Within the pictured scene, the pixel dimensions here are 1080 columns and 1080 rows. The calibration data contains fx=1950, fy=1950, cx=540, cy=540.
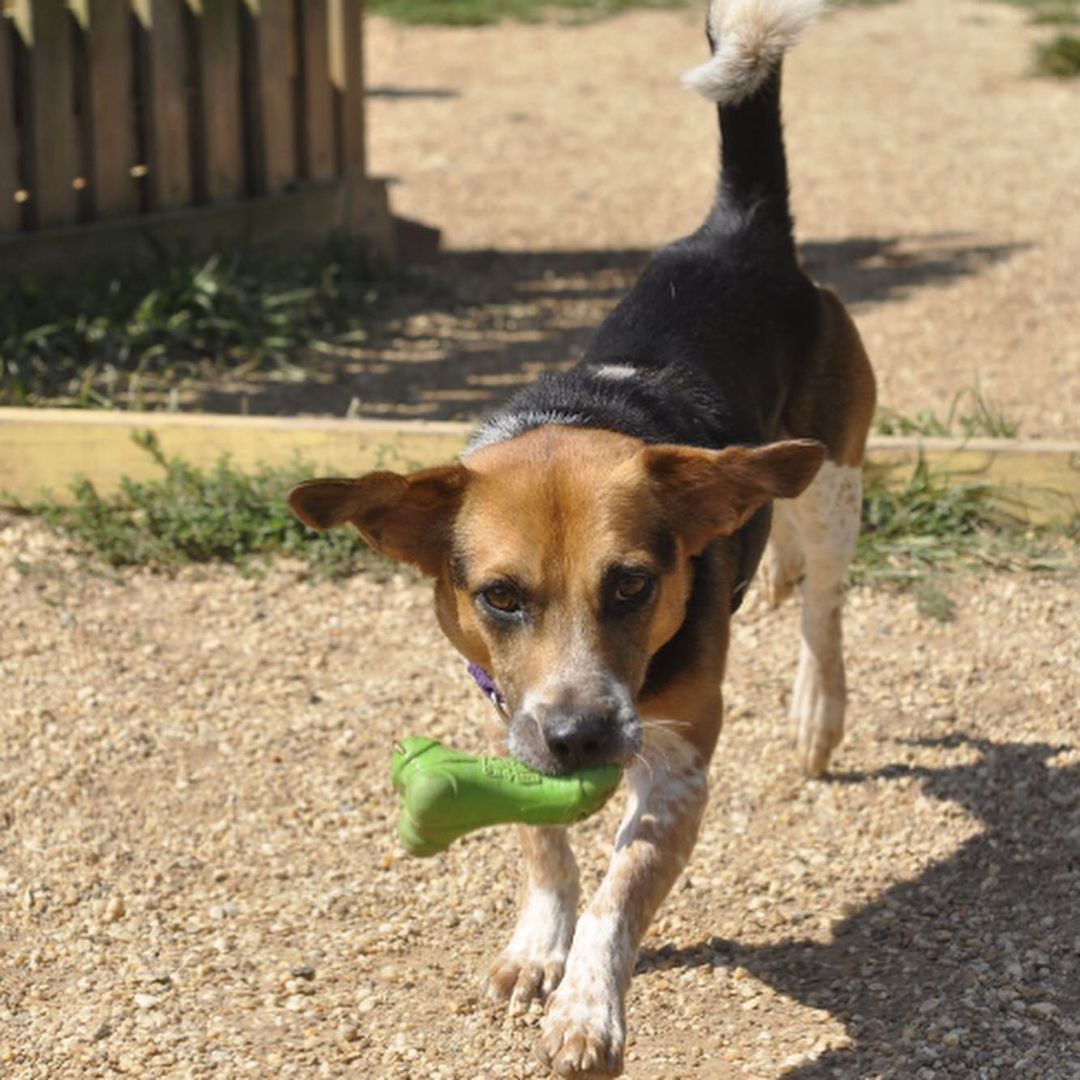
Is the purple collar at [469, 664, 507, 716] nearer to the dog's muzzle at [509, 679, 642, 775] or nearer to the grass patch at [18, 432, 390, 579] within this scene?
the dog's muzzle at [509, 679, 642, 775]

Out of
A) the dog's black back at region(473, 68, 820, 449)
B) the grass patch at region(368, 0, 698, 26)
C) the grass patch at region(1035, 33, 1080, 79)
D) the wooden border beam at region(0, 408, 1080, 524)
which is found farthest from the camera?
the grass patch at region(368, 0, 698, 26)


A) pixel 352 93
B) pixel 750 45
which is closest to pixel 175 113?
pixel 352 93

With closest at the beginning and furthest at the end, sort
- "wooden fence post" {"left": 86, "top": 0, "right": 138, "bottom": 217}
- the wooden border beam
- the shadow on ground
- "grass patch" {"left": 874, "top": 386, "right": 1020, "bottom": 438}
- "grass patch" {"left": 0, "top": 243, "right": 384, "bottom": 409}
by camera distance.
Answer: the wooden border beam < "grass patch" {"left": 874, "top": 386, "right": 1020, "bottom": 438} < "grass patch" {"left": 0, "top": 243, "right": 384, "bottom": 409} < the shadow on ground < "wooden fence post" {"left": 86, "top": 0, "right": 138, "bottom": 217}

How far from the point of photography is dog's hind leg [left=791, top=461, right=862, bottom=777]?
211 inches

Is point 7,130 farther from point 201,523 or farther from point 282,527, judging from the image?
point 282,527

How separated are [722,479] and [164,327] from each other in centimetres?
463

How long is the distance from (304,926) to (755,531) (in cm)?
146

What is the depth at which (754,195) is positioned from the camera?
5.41 meters

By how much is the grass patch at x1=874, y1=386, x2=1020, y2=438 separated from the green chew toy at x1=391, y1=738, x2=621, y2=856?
11.5ft

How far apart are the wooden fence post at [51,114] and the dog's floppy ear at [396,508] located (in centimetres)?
477

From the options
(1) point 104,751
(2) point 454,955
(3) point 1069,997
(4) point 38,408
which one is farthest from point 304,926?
(4) point 38,408

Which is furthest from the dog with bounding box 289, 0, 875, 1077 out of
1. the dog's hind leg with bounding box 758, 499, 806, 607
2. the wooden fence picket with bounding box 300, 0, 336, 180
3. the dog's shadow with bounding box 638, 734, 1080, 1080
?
the wooden fence picket with bounding box 300, 0, 336, 180

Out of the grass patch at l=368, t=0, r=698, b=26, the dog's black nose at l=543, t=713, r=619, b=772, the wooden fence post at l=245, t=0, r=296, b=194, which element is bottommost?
the grass patch at l=368, t=0, r=698, b=26

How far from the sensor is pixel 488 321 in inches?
367
